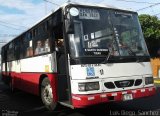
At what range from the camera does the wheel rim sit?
10.2 m

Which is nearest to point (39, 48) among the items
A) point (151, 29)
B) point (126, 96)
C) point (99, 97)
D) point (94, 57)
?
point (94, 57)

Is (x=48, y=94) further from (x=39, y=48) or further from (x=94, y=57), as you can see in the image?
(x=94, y=57)

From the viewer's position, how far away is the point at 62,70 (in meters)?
9.62

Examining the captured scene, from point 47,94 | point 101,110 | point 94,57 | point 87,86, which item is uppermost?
point 94,57

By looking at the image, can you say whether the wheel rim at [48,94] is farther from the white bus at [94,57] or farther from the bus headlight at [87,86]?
the bus headlight at [87,86]


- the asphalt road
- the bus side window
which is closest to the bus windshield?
the asphalt road

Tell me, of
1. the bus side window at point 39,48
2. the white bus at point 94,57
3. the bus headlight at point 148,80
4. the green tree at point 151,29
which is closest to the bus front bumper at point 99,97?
the white bus at point 94,57

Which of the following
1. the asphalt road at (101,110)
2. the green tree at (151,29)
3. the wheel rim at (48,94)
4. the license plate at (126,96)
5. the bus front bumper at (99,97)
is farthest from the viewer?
the green tree at (151,29)

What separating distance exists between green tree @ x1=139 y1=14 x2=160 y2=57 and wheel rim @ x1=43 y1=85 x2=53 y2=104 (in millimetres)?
22001

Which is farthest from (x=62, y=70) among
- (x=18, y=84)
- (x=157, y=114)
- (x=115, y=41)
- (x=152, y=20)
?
(x=152, y=20)

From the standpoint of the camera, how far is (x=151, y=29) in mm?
31406

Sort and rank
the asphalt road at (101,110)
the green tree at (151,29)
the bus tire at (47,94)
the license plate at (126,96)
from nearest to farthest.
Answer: the license plate at (126,96)
the asphalt road at (101,110)
the bus tire at (47,94)
the green tree at (151,29)

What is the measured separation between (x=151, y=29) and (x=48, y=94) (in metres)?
22.7

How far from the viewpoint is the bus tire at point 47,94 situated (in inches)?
398
